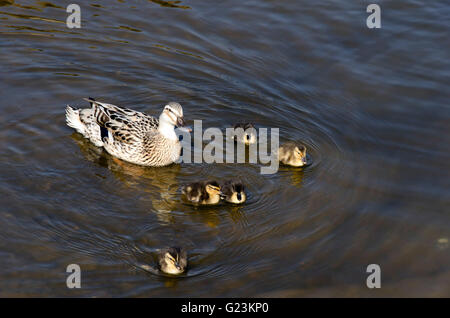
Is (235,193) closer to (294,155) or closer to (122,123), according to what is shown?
(294,155)

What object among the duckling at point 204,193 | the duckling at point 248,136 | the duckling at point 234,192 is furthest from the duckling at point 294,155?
the duckling at point 204,193

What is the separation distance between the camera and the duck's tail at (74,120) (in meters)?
8.15

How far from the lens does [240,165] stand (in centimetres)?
787

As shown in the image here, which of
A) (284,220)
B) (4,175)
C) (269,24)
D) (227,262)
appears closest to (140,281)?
(227,262)

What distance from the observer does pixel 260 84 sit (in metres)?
9.37

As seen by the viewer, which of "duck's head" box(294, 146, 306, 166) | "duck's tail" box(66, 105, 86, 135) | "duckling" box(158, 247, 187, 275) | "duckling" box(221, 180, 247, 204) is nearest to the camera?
"duckling" box(158, 247, 187, 275)

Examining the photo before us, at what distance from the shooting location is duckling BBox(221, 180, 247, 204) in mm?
6887

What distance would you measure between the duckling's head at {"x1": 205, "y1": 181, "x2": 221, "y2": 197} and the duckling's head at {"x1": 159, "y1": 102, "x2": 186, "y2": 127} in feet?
3.19

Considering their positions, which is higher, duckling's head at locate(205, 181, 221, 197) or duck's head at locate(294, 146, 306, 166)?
duck's head at locate(294, 146, 306, 166)

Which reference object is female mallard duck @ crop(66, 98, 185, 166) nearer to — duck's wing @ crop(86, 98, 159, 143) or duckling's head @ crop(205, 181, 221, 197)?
duck's wing @ crop(86, 98, 159, 143)

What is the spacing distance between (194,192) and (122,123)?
5.14 feet

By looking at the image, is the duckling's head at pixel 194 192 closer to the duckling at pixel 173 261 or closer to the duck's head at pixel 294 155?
the duckling at pixel 173 261

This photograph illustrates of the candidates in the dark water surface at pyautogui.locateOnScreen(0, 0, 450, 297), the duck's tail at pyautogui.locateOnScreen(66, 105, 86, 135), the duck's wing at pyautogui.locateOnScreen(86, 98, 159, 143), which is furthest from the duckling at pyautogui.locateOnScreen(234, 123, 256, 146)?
the duck's tail at pyautogui.locateOnScreen(66, 105, 86, 135)

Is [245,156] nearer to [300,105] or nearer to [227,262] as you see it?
[300,105]
